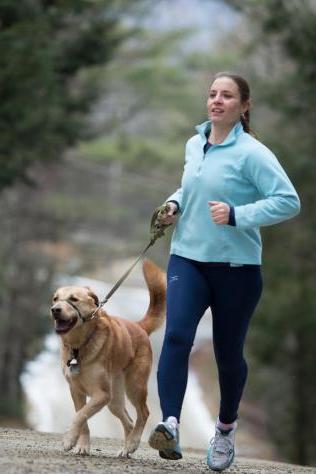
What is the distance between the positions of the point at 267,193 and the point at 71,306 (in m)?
1.44

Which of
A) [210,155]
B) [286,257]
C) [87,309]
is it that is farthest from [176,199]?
[286,257]

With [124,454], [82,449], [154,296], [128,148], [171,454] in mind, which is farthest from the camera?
[128,148]

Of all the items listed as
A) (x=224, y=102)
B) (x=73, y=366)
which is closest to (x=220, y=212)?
(x=224, y=102)

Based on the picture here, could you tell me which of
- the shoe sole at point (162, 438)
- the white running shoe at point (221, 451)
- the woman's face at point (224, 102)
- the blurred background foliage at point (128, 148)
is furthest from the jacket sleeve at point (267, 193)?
the blurred background foliage at point (128, 148)

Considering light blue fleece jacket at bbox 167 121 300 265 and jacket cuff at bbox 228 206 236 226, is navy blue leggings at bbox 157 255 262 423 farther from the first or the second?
jacket cuff at bbox 228 206 236 226

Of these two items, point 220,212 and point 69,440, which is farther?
point 69,440

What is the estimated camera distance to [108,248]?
130 feet

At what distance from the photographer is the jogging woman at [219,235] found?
722 centimetres

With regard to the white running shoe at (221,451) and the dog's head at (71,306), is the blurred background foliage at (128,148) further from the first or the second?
the white running shoe at (221,451)

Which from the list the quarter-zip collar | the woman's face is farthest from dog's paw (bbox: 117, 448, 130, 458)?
the woman's face

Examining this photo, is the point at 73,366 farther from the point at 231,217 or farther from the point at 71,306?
the point at 231,217

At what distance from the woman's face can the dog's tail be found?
1.28 metres

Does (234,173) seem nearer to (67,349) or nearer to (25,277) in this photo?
(67,349)

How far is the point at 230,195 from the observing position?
729cm
